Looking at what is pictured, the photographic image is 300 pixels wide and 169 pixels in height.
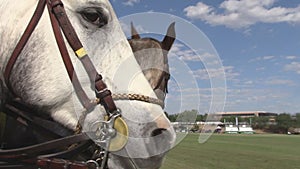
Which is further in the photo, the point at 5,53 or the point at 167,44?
the point at 167,44

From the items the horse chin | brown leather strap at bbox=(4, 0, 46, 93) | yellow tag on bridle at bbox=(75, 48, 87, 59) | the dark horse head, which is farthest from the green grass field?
brown leather strap at bbox=(4, 0, 46, 93)

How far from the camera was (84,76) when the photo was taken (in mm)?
2799

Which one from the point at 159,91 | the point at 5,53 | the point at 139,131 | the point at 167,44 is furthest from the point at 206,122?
the point at 167,44

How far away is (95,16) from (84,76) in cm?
50

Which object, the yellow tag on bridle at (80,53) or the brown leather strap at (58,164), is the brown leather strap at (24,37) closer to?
the yellow tag on bridle at (80,53)

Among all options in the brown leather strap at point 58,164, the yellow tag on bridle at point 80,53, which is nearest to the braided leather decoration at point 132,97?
the yellow tag on bridle at point 80,53

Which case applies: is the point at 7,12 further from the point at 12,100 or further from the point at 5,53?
the point at 12,100

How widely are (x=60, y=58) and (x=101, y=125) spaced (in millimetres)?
601

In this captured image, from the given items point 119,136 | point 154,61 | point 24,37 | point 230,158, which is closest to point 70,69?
point 24,37

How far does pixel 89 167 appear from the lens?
2.77 m

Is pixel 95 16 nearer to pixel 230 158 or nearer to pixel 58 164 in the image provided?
pixel 58 164

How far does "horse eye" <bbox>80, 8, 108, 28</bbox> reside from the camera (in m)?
2.93

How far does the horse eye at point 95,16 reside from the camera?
2.93 meters

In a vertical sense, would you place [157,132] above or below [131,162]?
above
